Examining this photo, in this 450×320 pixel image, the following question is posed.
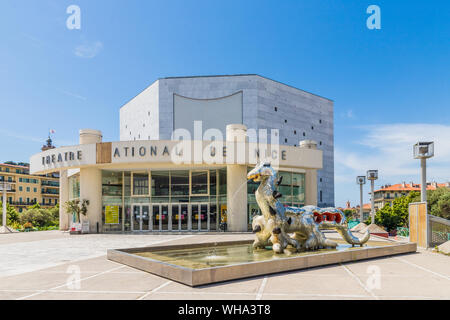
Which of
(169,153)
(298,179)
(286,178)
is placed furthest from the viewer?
(298,179)

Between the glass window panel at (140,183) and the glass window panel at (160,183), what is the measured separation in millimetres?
653

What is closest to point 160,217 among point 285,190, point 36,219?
point 285,190

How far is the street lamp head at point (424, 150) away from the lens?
14820 mm

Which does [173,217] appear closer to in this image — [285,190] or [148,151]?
[148,151]

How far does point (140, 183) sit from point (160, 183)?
1620 millimetres

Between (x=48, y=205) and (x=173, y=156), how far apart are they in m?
78.0

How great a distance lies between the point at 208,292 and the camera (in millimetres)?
5887

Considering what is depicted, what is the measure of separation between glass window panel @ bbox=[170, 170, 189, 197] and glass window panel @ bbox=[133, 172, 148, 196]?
2.10m

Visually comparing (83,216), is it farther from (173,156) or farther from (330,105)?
(330,105)

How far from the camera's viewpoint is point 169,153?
76.0 feet

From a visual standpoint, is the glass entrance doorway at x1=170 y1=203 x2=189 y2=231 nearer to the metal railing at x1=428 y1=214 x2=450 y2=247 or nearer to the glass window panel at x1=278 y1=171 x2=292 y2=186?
the glass window panel at x1=278 y1=171 x2=292 y2=186

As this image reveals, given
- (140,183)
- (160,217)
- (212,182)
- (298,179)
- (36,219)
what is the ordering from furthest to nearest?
(36,219) < (298,179) < (140,183) < (212,182) < (160,217)

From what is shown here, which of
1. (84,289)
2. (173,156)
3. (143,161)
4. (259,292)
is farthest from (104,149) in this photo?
(259,292)

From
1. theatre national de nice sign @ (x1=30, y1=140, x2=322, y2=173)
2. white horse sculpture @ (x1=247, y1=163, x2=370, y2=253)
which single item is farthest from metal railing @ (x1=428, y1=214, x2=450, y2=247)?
theatre national de nice sign @ (x1=30, y1=140, x2=322, y2=173)
